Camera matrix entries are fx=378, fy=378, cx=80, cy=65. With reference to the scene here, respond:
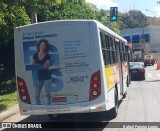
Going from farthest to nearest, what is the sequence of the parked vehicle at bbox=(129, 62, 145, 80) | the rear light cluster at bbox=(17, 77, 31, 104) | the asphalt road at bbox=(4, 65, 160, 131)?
the parked vehicle at bbox=(129, 62, 145, 80) → the asphalt road at bbox=(4, 65, 160, 131) → the rear light cluster at bbox=(17, 77, 31, 104)

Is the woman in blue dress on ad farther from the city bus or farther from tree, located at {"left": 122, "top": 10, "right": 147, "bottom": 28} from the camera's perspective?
tree, located at {"left": 122, "top": 10, "right": 147, "bottom": 28}

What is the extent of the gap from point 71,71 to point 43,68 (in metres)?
0.76

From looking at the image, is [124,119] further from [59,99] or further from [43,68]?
[43,68]

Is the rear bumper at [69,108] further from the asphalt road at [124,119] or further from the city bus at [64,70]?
the asphalt road at [124,119]

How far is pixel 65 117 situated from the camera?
12.1m

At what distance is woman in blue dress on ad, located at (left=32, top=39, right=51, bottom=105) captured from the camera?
389 inches

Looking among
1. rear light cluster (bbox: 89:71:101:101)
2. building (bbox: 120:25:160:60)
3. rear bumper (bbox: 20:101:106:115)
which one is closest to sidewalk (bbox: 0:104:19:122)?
rear bumper (bbox: 20:101:106:115)

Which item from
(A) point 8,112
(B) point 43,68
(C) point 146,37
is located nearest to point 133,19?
(C) point 146,37

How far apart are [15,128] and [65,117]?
175cm

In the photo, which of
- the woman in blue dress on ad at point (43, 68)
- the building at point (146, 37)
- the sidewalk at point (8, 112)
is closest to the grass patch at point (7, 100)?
the sidewalk at point (8, 112)

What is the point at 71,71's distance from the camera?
978 cm

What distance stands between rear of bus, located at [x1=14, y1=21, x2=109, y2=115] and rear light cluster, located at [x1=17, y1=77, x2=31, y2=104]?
2.6 inches

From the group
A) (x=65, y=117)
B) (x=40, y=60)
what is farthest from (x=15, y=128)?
(x=40, y=60)

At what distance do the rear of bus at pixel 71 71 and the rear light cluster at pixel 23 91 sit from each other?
0.22ft
